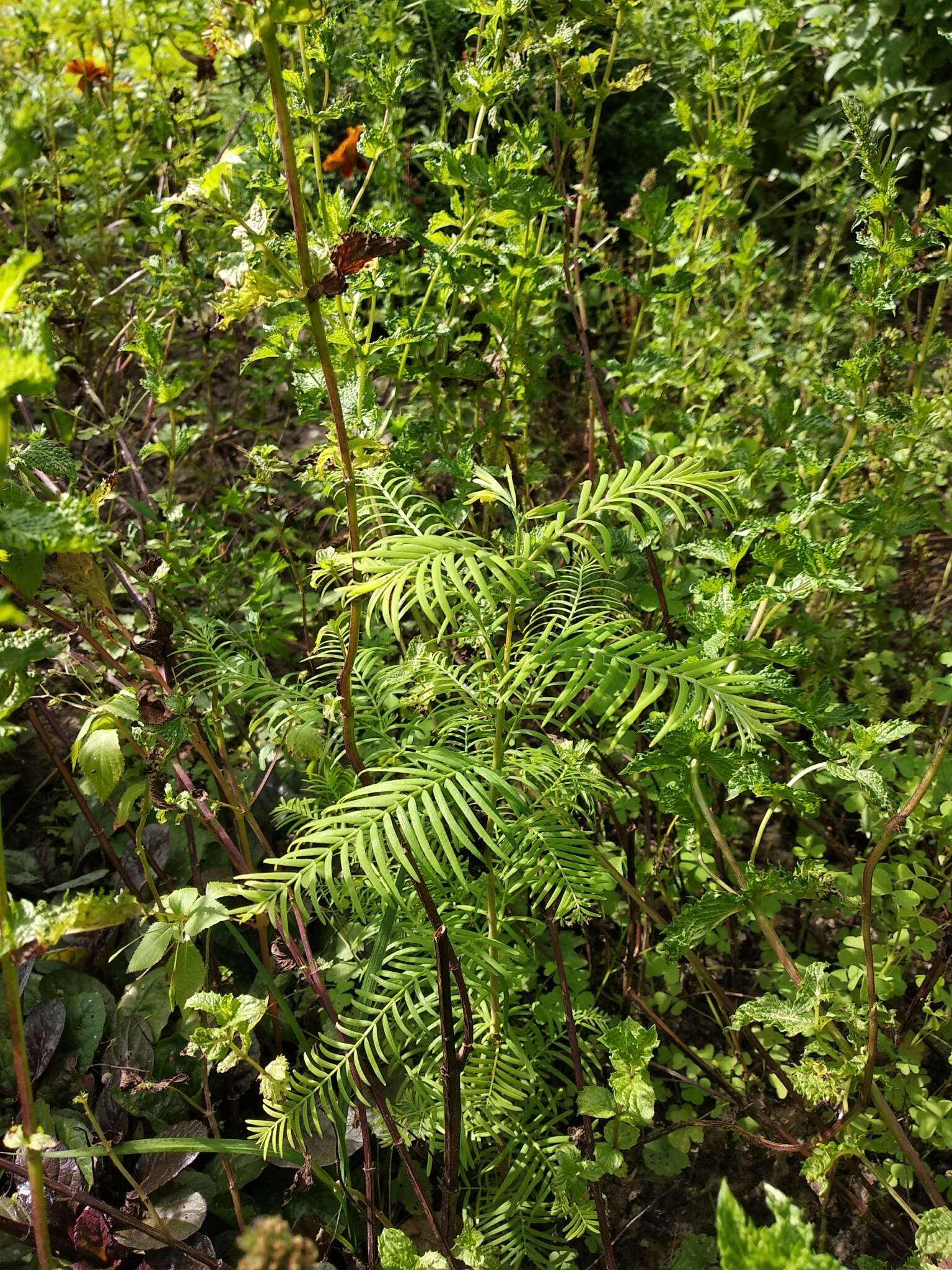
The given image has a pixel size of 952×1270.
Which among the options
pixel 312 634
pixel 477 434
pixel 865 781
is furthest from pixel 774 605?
pixel 312 634

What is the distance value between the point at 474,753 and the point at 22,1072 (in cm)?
57

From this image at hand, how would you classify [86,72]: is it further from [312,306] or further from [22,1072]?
[22,1072]

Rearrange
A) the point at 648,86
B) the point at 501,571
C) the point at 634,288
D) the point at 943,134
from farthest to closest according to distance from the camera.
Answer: the point at 648,86
the point at 943,134
the point at 634,288
the point at 501,571

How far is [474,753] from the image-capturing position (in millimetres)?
1146

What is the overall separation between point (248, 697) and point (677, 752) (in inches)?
27.8

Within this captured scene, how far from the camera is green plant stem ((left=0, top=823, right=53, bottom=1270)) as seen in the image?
0.80 meters

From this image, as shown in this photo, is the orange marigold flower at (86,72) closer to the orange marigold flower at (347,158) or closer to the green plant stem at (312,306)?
the orange marigold flower at (347,158)

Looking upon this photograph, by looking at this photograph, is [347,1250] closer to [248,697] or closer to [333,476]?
[248,697]

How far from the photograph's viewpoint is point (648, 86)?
3734 mm

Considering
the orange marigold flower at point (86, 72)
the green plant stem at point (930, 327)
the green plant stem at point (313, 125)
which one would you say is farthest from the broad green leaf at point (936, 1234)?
the orange marigold flower at point (86, 72)

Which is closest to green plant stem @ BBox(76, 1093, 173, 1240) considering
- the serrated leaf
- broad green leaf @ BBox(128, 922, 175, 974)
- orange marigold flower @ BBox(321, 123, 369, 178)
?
broad green leaf @ BBox(128, 922, 175, 974)

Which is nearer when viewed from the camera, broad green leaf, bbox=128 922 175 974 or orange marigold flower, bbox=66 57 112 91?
broad green leaf, bbox=128 922 175 974

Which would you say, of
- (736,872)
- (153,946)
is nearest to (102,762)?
(153,946)

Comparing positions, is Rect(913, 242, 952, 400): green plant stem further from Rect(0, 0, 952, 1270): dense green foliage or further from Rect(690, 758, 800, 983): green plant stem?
Rect(690, 758, 800, 983): green plant stem
